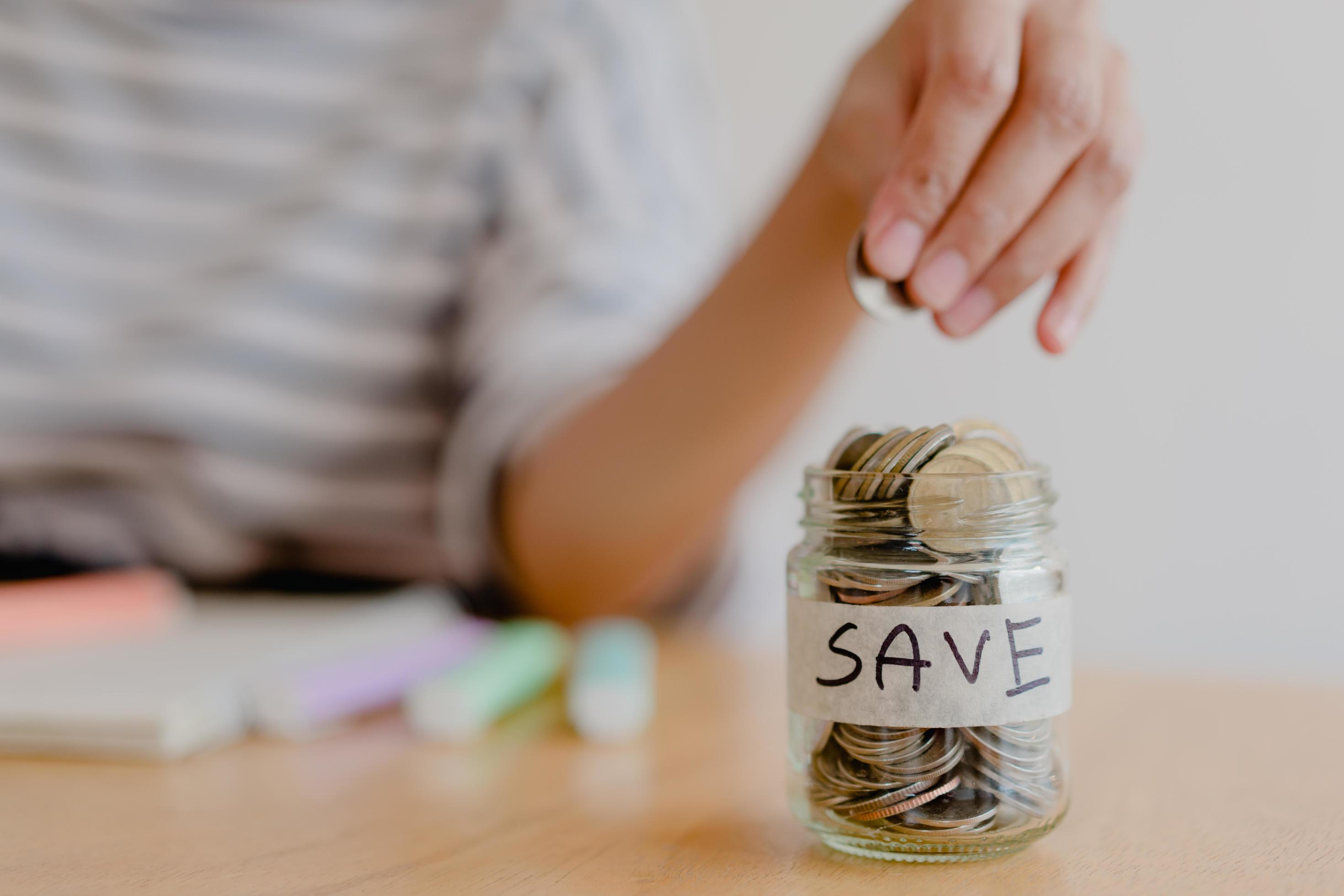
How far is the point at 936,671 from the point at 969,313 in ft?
0.54

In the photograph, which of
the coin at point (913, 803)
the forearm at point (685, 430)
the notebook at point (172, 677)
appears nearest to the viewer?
the coin at point (913, 803)

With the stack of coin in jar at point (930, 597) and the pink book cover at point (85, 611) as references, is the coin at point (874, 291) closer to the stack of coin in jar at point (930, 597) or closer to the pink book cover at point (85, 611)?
the stack of coin in jar at point (930, 597)

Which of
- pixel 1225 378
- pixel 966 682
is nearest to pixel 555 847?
pixel 966 682

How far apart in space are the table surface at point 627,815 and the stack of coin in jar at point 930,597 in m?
0.02

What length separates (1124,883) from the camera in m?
0.34

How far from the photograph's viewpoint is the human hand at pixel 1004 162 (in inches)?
15.8

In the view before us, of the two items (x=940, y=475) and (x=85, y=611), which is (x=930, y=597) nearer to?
(x=940, y=475)

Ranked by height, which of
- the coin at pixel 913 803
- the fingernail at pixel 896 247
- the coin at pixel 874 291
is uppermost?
the fingernail at pixel 896 247

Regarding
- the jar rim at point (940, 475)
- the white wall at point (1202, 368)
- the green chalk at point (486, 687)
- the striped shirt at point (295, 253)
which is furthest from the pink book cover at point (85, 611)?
the white wall at point (1202, 368)

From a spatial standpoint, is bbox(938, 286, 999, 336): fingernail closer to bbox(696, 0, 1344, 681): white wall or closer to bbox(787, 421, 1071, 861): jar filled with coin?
bbox(787, 421, 1071, 861): jar filled with coin

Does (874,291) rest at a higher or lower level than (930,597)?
higher

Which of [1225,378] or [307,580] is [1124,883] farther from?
[1225,378]

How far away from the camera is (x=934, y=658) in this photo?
34 cm

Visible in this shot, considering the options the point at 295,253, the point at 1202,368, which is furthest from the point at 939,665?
the point at 1202,368
